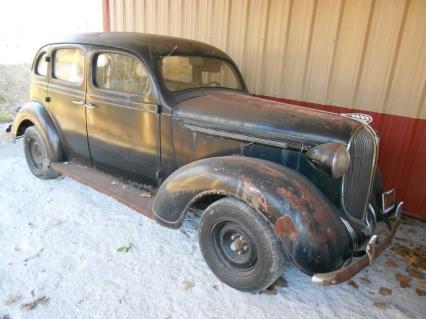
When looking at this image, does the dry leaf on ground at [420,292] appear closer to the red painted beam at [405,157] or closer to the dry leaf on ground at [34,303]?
the red painted beam at [405,157]

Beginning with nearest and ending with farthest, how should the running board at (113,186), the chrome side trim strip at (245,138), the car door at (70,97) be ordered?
the chrome side trim strip at (245,138) < the running board at (113,186) < the car door at (70,97)

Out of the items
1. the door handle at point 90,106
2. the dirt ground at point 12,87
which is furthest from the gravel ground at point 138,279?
the dirt ground at point 12,87

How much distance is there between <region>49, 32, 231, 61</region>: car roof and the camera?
3.02 meters

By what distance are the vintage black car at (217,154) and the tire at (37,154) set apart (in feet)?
0.32

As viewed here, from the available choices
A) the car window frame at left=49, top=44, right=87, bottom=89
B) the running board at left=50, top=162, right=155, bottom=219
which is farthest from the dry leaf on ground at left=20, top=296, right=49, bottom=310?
the car window frame at left=49, top=44, right=87, bottom=89

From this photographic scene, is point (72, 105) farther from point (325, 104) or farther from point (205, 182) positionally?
point (325, 104)

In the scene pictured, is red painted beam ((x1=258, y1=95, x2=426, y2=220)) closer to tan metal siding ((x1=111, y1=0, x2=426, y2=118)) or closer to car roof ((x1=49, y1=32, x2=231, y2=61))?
tan metal siding ((x1=111, y1=0, x2=426, y2=118))

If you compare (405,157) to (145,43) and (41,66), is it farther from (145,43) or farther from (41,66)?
(41,66)

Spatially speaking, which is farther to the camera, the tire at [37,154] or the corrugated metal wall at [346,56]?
the tire at [37,154]

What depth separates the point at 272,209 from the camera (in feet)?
6.84

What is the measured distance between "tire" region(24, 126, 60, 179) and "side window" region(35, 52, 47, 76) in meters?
0.69

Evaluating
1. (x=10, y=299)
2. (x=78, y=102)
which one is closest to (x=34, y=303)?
(x=10, y=299)

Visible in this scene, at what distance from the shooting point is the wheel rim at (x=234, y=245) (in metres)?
2.32

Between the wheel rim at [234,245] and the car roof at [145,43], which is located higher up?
the car roof at [145,43]
